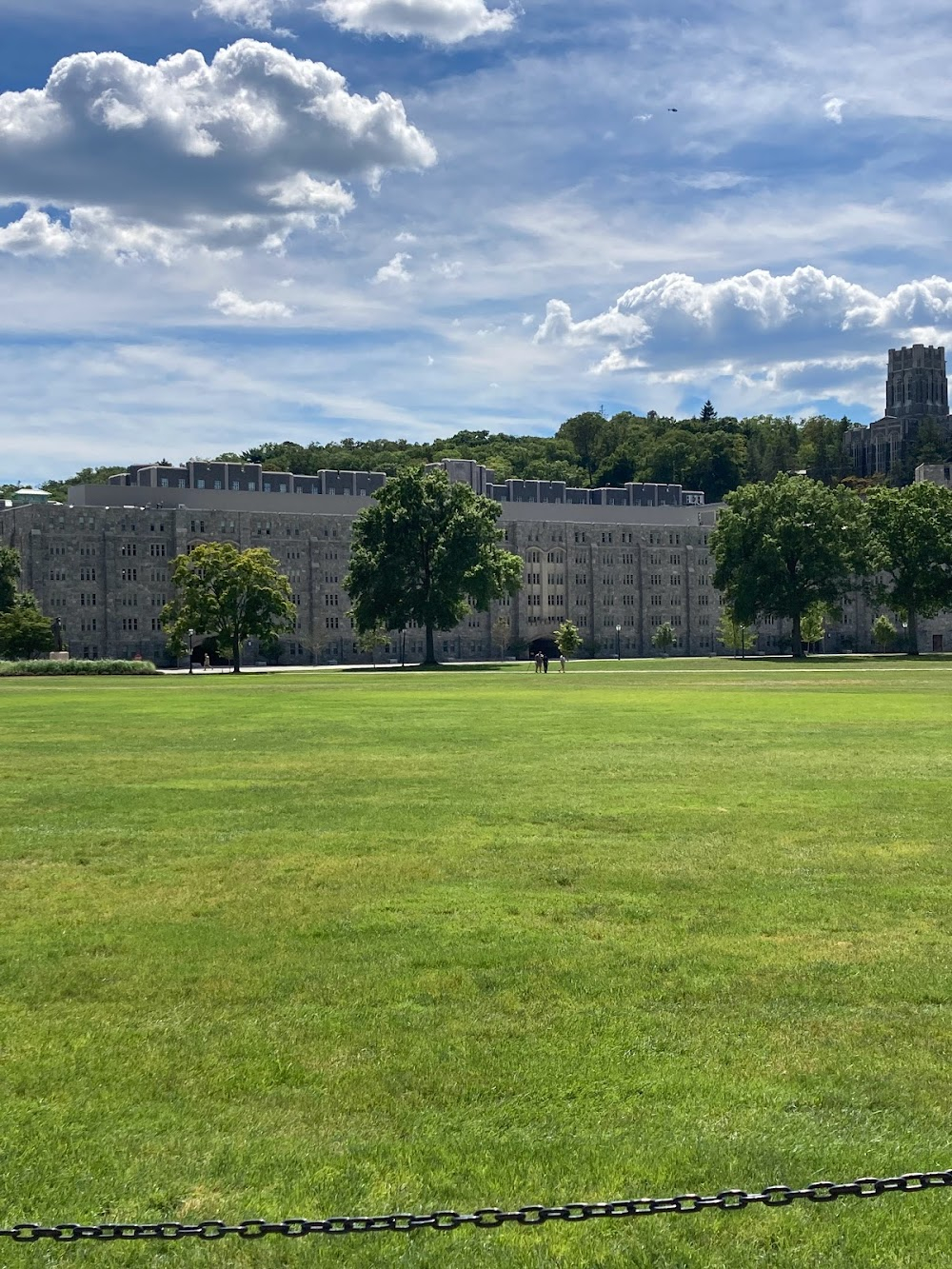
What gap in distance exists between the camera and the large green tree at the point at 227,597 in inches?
3671

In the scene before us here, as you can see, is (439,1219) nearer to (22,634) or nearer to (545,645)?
(22,634)

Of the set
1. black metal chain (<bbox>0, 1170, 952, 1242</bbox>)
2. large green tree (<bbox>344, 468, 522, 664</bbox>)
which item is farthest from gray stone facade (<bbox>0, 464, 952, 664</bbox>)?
black metal chain (<bbox>0, 1170, 952, 1242</bbox>)

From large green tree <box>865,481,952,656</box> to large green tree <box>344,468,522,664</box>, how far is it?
33.3 metres

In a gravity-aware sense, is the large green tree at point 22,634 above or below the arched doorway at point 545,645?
above

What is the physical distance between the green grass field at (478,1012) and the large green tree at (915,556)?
305 ft

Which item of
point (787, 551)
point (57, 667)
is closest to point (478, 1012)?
point (57, 667)

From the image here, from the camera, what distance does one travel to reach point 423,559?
4023 inches

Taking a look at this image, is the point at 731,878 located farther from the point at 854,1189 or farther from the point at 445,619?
the point at 445,619

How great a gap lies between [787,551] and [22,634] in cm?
6366

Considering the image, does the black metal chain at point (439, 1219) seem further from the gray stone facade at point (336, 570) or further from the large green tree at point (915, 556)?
the gray stone facade at point (336, 570)

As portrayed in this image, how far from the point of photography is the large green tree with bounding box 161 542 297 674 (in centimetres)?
9325

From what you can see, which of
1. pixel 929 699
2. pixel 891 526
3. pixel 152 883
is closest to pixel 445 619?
pixel 891 526

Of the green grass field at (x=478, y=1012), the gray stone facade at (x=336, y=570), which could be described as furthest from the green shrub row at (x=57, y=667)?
the green grass field at (x=478, y=1012)

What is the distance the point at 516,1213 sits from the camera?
5.34 m
